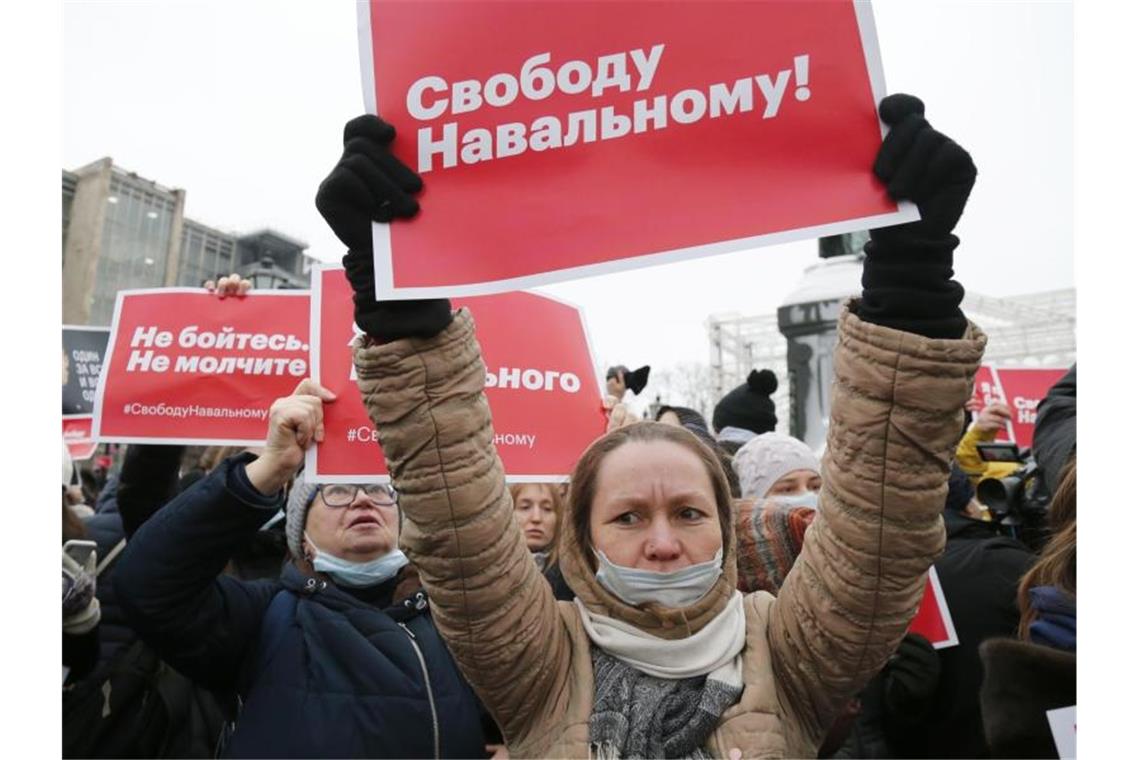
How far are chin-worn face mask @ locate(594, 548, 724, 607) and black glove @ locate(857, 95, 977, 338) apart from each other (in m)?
0.56

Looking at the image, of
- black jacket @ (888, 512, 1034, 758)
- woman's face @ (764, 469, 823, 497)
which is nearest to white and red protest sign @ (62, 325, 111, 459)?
woman's face @ (764, 469, 823, 497)

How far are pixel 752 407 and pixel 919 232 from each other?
3462 mm

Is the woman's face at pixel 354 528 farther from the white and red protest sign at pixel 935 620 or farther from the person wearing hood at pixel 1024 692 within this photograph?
the white and red protest sign at pixel 935 620

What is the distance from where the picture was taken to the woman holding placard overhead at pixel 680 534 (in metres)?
1.43

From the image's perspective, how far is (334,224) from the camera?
1483 mm

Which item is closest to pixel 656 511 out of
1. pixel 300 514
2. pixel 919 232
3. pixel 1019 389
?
pixel 919 232

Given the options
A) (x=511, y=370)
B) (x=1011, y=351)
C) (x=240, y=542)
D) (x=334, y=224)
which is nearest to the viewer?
(x=334, y=224)

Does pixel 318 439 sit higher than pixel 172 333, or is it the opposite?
pixel 172 333

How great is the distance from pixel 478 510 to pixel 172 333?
6.92 feet

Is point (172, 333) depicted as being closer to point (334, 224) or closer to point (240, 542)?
point (240, 542)

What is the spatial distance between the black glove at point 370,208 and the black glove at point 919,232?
0.77m

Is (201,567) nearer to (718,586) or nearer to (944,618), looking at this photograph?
(718,586)

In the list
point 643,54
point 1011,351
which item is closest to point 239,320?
point 643,54

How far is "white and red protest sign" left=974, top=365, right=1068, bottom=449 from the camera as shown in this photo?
5688 mm
